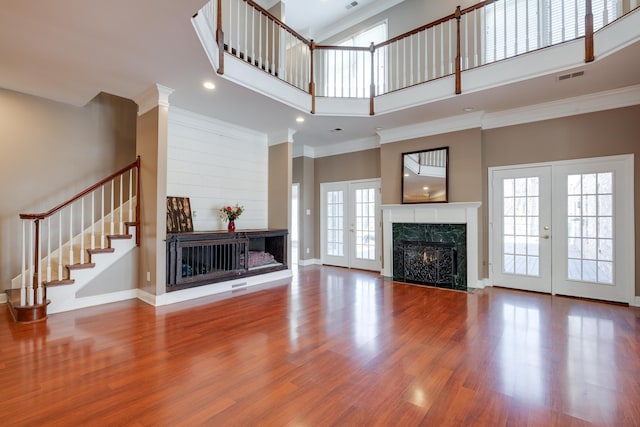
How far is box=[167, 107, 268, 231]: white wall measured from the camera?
5.05 metres

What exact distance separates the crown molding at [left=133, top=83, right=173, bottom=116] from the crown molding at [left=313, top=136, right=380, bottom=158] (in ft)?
13.1

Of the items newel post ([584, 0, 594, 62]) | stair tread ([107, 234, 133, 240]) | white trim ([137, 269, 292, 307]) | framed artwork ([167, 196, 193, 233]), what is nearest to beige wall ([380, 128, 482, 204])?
newel post ([584, 0, 594, 62])

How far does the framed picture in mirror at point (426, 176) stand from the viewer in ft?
17.9

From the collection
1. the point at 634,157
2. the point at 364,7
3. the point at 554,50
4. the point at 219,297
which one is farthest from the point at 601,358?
the point at 364,7

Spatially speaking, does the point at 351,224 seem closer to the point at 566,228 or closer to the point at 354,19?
the point at 566,228

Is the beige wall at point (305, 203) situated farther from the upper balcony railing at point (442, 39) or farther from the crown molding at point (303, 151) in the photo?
the upper balcony railing at point (442, 39)

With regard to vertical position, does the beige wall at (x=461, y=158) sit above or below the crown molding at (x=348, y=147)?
below

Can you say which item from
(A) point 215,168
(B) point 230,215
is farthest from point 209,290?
(A) point 215,168

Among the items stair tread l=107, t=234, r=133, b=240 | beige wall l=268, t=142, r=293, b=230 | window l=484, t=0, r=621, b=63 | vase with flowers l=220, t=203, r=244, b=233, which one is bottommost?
stair tread l=107, t=234, r=133, b=240

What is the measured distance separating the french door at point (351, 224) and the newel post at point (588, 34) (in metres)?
3.84

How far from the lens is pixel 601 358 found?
2621mm

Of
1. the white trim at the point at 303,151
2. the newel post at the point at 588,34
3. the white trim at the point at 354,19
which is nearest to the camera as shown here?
the newel post at the point at 588,34

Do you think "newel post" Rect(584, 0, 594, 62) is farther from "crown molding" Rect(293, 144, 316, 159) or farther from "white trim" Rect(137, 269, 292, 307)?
"white trim" Rect(137, 269, 292, 307)

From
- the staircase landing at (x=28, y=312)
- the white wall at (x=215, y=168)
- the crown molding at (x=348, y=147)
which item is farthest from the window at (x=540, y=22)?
the staircase landing at (x=28, y=312)
